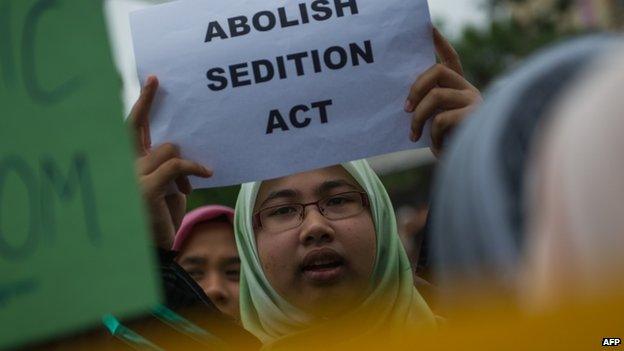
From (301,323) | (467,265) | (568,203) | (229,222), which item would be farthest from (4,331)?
(229,222)

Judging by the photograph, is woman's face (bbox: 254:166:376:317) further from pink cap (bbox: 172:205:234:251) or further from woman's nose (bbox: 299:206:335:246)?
pink cap (bbox: 172:205:234:251)

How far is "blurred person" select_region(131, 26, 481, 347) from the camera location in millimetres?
2805

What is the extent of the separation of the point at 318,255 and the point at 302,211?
145 mm

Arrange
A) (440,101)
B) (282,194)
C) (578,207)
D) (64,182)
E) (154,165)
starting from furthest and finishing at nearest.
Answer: (282,194) → (154,165) → (440,101) → (64,182) → (578,207)

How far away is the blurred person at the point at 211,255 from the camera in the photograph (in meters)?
3.68

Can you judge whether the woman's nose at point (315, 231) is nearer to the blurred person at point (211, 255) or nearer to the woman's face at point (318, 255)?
the woman's face at point (318, 255)

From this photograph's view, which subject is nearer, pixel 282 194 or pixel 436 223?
pixel 436 223

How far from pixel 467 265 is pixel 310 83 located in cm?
169

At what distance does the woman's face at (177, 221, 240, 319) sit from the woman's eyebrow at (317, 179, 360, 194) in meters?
0.76

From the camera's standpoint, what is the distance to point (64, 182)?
189 cm

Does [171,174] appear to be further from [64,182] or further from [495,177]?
[495,177]

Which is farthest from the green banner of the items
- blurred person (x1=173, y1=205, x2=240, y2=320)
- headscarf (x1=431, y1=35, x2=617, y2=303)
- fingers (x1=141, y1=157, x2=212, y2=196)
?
blurred person (x1=173, y1=205, x2=240, y2=320)

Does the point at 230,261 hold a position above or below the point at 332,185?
below

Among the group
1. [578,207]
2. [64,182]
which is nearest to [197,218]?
[64,182]
